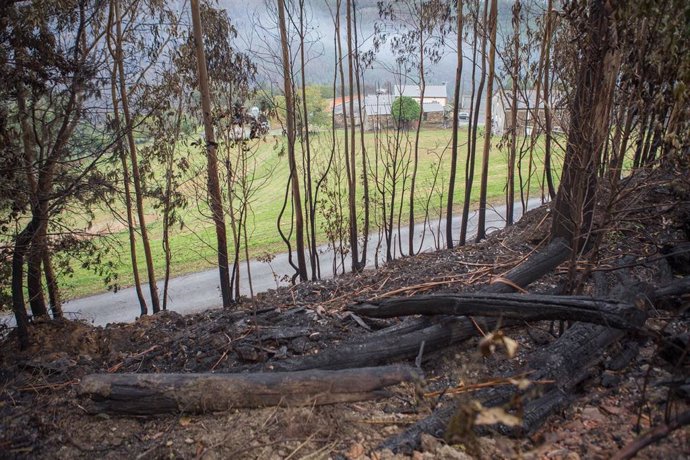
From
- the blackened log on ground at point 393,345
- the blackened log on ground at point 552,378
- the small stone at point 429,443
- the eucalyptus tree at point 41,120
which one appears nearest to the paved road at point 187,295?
the eucalyptus tree at point 41,120

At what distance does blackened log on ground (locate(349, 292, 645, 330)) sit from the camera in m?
2.53

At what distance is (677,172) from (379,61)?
22.3 ft

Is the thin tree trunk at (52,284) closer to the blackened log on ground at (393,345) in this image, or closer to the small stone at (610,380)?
the blackened log on ground at (393,345)

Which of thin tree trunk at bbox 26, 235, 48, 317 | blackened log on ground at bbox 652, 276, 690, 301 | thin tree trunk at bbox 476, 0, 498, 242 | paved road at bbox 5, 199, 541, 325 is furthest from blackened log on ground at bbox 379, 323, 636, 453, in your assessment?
paved road at bbox 5, 199, 541, 325

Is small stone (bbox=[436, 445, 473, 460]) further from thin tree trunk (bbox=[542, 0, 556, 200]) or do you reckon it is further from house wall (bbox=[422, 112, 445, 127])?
house wall (bbox=[422, 112, 445, 127])

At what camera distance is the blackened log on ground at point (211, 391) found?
8.92 ft

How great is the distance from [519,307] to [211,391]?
1745 mm

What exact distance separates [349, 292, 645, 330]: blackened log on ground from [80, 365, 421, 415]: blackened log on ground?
500mm

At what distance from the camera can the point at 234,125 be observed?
729cm

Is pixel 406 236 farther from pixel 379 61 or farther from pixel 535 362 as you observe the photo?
pixel 535 362

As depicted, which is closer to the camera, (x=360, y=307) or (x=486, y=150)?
(x=360, y=307)

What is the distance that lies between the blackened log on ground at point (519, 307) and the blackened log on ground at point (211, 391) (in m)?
0.50

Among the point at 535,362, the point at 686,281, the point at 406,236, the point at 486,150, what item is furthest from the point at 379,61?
the point at 535,362

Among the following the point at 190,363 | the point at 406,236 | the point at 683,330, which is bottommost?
the point at 406,236
